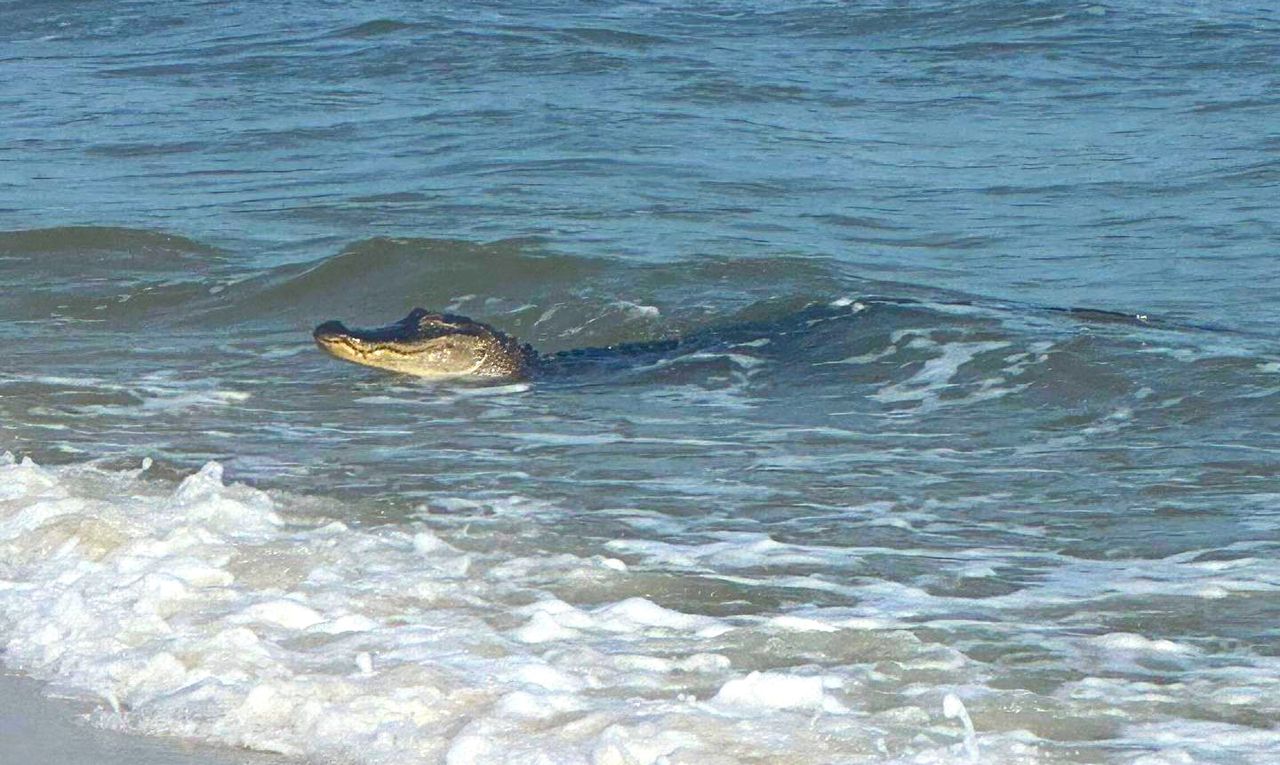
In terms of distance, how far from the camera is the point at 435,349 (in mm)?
7590

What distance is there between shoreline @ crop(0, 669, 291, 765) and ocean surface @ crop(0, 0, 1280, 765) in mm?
70

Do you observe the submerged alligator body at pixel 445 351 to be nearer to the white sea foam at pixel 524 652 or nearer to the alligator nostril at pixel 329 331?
the alligator nostril at pixel 329 331

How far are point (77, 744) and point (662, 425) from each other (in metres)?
3.35

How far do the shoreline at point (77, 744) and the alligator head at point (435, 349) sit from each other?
371cm

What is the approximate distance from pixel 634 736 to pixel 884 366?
14.9 ft

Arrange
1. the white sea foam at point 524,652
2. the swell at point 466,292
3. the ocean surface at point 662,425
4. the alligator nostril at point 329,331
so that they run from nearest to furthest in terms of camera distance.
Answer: the white sea foam at point 524,652
the ocean surface at point 662,425
the alligator nostril at point 329,331
the swell at point 466,292

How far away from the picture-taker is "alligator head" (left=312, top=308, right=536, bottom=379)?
24.5 ft

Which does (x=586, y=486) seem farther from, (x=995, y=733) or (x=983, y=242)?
(x=983, y=242)

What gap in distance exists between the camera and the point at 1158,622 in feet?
13.9

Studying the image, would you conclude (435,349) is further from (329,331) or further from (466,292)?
(466,292)

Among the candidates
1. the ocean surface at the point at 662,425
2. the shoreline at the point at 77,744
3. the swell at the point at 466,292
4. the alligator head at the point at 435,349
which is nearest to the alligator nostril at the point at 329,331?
the alligator head at the point at 435,349

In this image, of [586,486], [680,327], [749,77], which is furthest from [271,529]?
[749,77]

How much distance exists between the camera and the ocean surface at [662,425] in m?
3.76

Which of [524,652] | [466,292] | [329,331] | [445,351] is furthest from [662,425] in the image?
[466,292]
